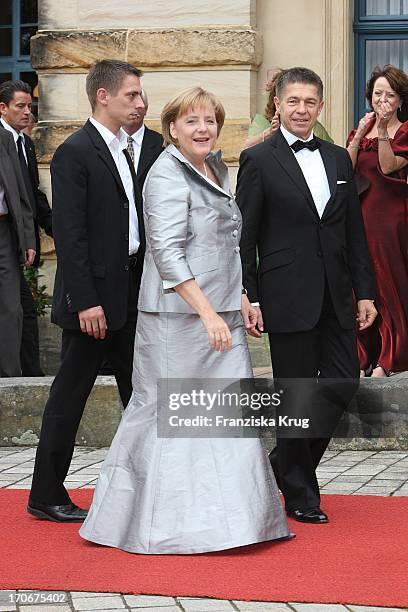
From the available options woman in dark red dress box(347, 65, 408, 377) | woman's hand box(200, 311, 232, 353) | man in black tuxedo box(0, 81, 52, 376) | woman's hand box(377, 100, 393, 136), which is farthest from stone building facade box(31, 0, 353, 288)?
woman's hand box(200, 311, 232, 353)

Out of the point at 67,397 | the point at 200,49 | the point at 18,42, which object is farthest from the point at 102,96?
the point at 18,42

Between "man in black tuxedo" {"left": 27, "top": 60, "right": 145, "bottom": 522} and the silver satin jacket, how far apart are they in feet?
1.30

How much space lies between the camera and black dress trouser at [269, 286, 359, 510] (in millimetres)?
6641

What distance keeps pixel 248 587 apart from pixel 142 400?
1037mm

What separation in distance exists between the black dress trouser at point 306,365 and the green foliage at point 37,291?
16.7 feet

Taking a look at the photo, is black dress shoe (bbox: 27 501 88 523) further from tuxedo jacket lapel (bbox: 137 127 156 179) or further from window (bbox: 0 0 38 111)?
window (bbox: 0 0 38 111)

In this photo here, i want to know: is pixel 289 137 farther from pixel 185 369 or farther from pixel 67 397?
pixel 67 397

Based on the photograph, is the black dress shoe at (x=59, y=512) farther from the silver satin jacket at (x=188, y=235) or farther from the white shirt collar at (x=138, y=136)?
the white shirt collar at (x=138, y=136)

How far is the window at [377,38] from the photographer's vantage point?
1170cm

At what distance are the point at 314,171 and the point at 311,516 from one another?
4.94ft

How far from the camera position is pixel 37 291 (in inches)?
458

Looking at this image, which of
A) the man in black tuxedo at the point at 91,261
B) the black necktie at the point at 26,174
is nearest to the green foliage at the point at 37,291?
the black necktie at the point at 26,174

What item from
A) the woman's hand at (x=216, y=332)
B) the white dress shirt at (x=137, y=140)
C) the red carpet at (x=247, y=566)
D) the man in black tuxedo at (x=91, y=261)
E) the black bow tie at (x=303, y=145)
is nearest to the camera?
the red carpet at (x=247, y=566)

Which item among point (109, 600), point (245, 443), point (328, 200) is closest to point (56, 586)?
point (109, 600)
